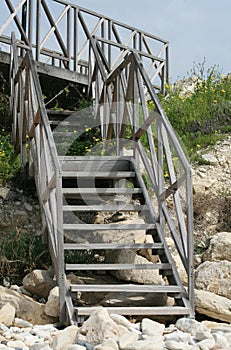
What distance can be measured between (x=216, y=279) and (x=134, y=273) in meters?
0.73

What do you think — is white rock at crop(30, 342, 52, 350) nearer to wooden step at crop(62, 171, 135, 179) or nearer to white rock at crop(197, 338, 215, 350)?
white rock at crop(197, 338, 215, 350)

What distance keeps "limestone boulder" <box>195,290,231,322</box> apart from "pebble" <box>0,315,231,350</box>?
0.15m

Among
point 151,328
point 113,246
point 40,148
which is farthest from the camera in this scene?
point 40,148

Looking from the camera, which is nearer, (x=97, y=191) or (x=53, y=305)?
(x=53, y=305)

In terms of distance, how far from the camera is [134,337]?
13.8 feet

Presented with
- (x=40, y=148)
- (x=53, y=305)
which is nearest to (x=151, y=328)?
(x=53, y=305)

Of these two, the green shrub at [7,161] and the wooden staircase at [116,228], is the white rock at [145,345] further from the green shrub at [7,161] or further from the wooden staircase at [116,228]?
the green shrub at [7,161]

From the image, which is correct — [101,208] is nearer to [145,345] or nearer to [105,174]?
[105,174]

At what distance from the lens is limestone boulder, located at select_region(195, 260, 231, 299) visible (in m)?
5.46

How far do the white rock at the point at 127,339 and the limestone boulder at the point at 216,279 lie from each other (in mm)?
1429

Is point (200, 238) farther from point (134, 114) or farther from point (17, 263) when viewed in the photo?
point (17, 263)

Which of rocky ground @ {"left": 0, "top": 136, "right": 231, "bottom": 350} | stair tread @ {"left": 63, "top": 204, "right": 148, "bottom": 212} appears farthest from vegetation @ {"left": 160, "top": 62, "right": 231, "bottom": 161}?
stair tread @ {"left": 63, "top": 204, "right": 148, "bottom": 212}

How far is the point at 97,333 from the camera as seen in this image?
4.24 meters

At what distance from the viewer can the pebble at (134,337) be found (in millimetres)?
4113
